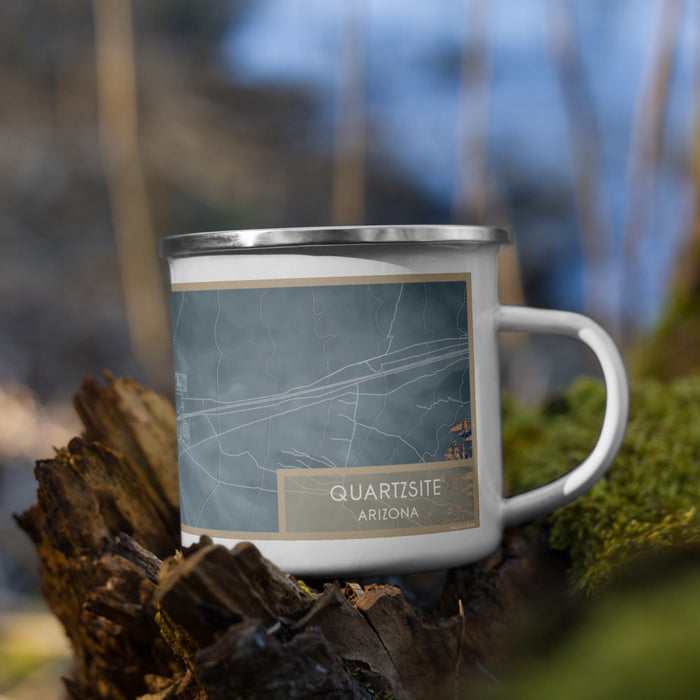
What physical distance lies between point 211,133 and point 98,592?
4.71 metres

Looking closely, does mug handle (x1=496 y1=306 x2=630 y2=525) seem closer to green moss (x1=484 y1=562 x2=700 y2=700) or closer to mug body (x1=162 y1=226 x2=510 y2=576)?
mug body (x1=162 y1=226 x2=510 y2=576)

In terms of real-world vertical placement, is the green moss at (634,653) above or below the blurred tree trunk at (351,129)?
below

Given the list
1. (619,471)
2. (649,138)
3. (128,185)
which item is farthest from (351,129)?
(619,471)

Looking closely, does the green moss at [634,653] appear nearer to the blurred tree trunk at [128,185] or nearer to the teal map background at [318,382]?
the teal map background at [318,382]

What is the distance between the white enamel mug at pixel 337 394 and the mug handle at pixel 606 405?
87 millimetres

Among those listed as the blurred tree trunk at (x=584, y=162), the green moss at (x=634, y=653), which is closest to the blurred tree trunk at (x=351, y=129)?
the blurred tree trunk at (x=584, y=162)

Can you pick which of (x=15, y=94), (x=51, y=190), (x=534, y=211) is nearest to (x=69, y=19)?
(x=15, y=94)

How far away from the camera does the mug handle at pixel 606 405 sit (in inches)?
31.2

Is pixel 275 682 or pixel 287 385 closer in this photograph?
pixel 275 682

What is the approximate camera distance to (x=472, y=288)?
0.76 m

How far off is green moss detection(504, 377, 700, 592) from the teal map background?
9.5 inches

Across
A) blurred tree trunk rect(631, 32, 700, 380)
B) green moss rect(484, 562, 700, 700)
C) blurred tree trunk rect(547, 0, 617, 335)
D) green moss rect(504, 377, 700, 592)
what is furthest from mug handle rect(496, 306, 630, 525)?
blurred tree trunk rect(547, 0, 617, 335)

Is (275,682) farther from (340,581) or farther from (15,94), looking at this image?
(15,94)

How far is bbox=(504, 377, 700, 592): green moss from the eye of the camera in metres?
0.79
